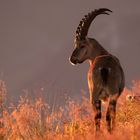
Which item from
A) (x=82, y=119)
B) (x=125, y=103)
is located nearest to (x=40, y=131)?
(x=82, y=119)

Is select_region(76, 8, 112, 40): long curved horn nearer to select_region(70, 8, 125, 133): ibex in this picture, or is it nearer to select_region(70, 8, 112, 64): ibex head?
select_region(70, 8, 112, 64): ibex head

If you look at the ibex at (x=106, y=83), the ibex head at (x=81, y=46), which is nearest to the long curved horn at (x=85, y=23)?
the ibex head at (x=81, y=46)

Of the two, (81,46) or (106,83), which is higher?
(81,46)

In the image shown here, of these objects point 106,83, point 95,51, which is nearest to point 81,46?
point 95,51

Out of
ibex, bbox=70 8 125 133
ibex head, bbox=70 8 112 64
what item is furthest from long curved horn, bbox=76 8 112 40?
ibex, bbox=70 8 125 133

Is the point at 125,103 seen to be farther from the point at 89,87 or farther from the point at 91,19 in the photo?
the point at 89,87

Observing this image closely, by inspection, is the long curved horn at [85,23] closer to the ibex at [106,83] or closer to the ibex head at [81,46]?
the ibex head at [81,46]

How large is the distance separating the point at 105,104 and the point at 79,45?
221cm

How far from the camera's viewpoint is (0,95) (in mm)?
12664

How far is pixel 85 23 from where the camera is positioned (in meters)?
13.5

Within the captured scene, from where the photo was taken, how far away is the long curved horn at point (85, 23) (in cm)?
1322

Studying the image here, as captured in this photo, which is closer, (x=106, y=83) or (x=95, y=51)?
(x=106, y=83)

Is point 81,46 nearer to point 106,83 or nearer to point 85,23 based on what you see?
point 85,23

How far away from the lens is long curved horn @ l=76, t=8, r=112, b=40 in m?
13.2
